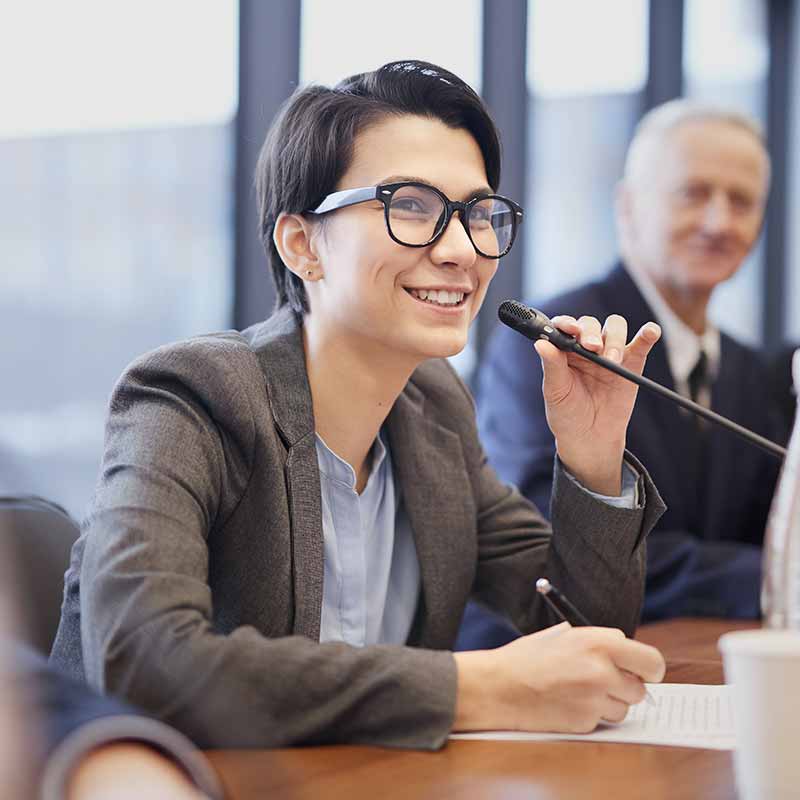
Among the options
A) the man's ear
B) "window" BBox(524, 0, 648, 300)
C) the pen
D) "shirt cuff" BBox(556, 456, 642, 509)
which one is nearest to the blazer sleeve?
the pen

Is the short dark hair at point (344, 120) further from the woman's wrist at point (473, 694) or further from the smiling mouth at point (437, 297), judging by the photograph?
the woman's wrist at point (473, 694)

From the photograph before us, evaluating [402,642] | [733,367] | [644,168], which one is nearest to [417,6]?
[644,168]

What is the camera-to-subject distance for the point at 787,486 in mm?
1022

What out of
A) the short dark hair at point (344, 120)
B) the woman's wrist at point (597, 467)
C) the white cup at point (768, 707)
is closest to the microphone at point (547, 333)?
the woman's wrist at point (597, 467)

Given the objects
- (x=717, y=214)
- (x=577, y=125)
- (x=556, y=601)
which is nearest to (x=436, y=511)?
(x=556, y=601)

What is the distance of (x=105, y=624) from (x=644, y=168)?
2149 mm

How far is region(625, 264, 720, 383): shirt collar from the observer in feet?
8.84

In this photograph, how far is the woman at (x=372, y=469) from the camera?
118 cm

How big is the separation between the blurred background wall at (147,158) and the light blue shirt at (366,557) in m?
1.12

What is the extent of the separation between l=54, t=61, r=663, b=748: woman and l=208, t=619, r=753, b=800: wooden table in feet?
0.22

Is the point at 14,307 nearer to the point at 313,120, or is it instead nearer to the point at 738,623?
the point at 313,120

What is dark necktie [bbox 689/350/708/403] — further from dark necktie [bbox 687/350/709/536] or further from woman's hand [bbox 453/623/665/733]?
woman's hand [bbox 453/623/665/733]

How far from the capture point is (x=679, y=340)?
2.73 meters

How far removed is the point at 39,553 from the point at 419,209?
2.21ft
